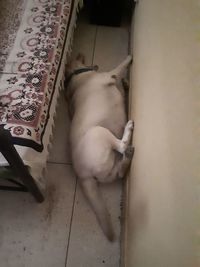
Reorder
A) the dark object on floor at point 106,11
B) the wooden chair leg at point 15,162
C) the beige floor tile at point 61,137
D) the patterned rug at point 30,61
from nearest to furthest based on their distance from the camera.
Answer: the wooden chair leg at point 15,162, the patterned rug at point 30,61, the beige floor tile at point 61,137, the dark object on floor at point 106,11

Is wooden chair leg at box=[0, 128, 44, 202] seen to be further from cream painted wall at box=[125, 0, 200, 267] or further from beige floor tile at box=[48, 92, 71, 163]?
cream painted wall at box=[125, 0, 200, 267]

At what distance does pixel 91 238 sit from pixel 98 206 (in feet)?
0.56

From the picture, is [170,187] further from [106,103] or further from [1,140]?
[106,103]

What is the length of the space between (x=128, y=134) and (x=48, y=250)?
1.95 ft

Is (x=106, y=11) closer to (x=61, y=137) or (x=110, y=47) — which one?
(x=110, y=47)

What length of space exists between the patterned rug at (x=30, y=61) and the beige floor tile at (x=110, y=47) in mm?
396

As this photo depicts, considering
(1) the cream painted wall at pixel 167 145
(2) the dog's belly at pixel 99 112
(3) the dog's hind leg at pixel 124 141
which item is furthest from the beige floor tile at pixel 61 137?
(1) the cream painted wall at pixel 167 145

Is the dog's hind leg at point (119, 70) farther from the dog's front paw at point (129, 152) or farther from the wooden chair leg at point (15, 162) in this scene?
the wooden chair leg at point (15, 162)

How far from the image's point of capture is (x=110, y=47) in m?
1.81

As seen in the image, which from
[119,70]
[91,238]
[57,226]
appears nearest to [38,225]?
[57,226]

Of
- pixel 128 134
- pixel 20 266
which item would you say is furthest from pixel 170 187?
pixel 20 266

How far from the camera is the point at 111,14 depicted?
71.4 inches

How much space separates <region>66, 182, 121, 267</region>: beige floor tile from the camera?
1.19 m

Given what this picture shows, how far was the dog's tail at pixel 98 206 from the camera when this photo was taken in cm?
116
